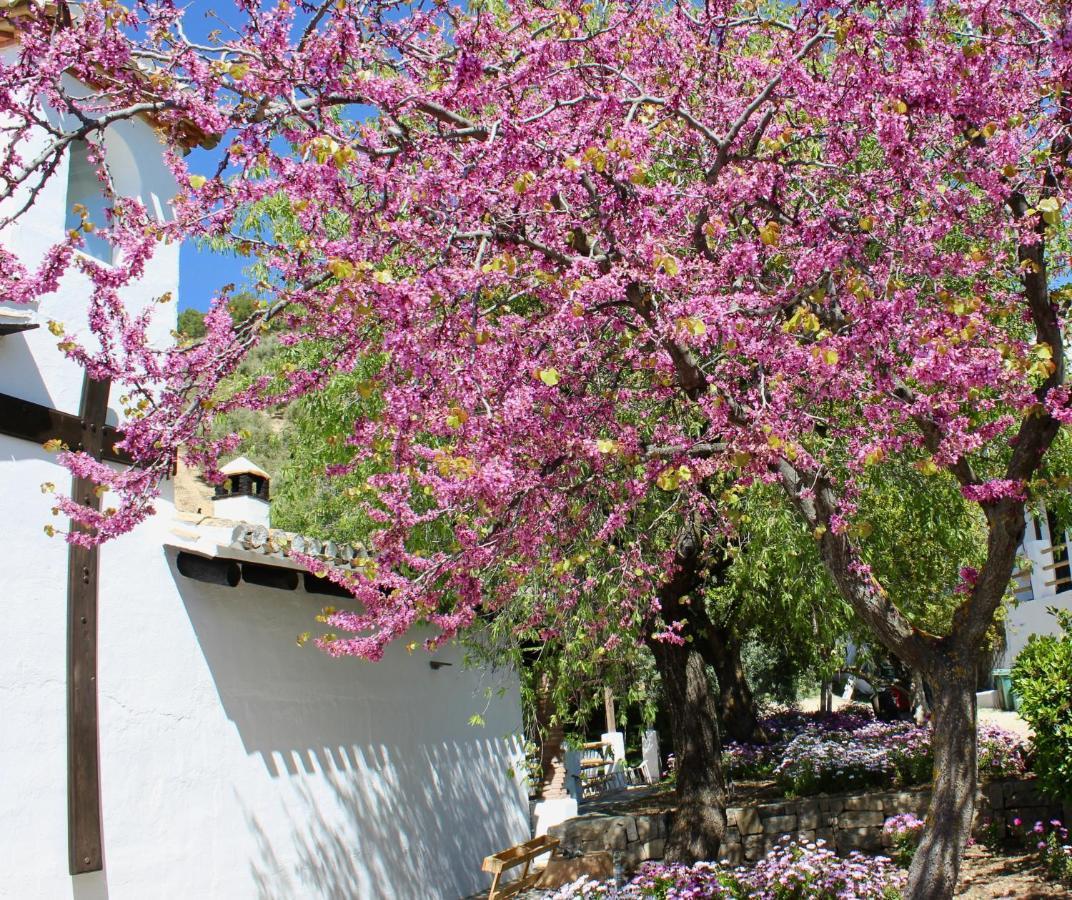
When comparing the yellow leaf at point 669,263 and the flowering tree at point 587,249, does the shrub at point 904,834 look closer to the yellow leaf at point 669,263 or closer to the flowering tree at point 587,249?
the flowering tree at point 587,249

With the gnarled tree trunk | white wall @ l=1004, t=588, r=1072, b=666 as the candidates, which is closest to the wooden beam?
the gnarled tree trunk

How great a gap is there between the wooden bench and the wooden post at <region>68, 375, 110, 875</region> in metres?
3.30

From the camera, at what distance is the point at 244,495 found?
9688 millimetres

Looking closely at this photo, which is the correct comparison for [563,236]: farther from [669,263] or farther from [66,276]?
[66,276]

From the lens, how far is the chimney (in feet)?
31.6

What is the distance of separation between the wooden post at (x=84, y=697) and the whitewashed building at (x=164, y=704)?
11 mm

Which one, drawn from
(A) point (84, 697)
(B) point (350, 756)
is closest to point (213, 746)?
(A) point (84, 697)

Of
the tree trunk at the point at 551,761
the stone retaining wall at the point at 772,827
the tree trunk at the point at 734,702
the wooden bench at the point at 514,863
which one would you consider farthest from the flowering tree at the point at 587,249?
the tree trunk at the point at 734,702

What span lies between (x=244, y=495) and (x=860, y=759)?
8.03m

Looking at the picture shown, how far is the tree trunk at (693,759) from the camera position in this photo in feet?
29.4

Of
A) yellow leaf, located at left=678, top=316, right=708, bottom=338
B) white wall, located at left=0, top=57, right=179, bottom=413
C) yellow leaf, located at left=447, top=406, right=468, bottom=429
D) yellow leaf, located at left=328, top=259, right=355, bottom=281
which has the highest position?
white wall, located at left=0, top=57, right=179, bottom=413

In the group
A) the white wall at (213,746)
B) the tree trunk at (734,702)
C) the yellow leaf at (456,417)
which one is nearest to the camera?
the yellow leaf at (456,417)

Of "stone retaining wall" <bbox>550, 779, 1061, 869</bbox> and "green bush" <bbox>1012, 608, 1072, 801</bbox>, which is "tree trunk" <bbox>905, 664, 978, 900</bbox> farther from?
"stone retaining wall" <bbox>550, 779, 1061, 869</bbox>

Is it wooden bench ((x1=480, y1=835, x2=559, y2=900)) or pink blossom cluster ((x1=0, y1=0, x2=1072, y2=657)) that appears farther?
wooden bench ((x1=480, y1=835, x2=559, y2=900))
